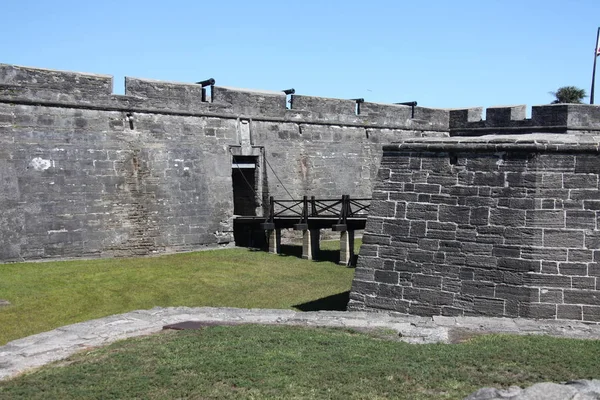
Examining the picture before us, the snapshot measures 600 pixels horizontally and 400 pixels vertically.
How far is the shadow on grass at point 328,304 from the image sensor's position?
1191 centimetres

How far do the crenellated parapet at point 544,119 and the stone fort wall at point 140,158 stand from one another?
14.1 feet

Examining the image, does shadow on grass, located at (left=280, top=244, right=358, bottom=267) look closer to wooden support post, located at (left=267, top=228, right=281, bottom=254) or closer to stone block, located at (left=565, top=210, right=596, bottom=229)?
wooden support post, located at (left=267, top=228, right=281, bottom=254)

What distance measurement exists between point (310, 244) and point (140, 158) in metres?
4.56

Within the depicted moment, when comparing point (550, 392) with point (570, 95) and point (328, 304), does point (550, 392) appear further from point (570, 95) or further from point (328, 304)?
point (570, 95)

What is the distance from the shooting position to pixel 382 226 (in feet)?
32.6

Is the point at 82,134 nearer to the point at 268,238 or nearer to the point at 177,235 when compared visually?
the point at 177,235

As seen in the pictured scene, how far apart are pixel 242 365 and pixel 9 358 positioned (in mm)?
2620

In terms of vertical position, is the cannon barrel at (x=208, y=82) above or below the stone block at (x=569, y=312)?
above

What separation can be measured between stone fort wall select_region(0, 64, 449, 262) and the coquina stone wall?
27.5 ft

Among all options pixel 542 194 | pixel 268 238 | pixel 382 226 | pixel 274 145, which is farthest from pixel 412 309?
pixel 274 145

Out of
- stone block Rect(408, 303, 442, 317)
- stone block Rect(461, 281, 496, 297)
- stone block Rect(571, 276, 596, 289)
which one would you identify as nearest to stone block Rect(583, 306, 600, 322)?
stone block Rect(571, 276, 596, 289)

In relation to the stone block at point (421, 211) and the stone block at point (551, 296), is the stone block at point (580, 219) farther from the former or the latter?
the stone block at point (421, 211)

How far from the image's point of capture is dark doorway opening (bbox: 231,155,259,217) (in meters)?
19.5

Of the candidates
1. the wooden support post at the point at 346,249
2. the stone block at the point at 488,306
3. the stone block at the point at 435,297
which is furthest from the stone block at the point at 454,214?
the wooden support post at the point at 346,249
